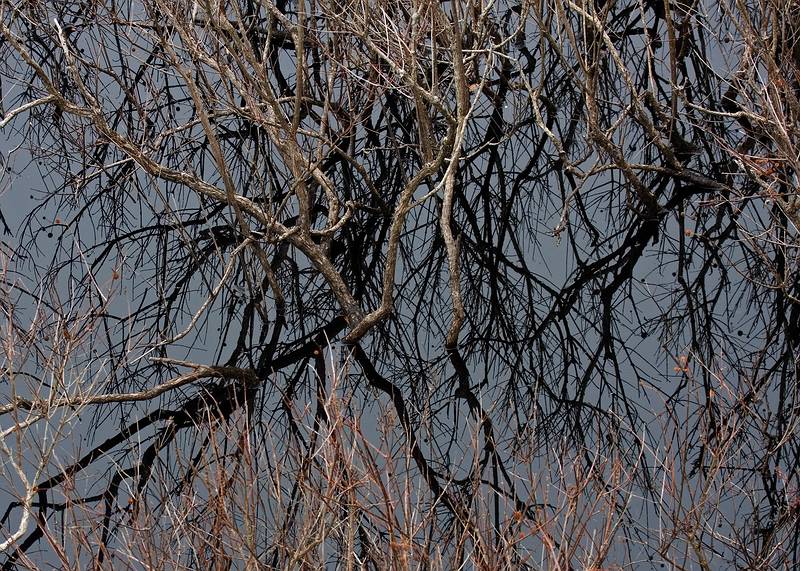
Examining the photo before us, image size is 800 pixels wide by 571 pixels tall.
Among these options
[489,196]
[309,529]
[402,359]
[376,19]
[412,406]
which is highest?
[489,196]

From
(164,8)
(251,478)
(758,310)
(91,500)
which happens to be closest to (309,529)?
(251,478)

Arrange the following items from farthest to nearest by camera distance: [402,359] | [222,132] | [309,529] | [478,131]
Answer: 1. [478,131]
2. [222,132]
3. [402,359]
4. [309,529]

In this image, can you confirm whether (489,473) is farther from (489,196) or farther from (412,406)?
(489,196)

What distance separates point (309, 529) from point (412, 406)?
227 cm

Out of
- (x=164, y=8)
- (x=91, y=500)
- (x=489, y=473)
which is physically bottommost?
(x=91, y=500)

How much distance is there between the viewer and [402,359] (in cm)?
592

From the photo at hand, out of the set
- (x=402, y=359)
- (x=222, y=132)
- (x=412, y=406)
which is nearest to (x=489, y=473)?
(x=412, y=406)

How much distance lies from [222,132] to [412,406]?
93.0 inches

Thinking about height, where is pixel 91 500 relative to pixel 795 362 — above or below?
below

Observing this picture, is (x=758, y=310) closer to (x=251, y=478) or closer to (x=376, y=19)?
(x=376, y=19)

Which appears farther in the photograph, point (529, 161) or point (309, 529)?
point (529, 161)

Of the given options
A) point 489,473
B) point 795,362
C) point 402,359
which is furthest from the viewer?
point 402,359

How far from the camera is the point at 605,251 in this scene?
272 inches

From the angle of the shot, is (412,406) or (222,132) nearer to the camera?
(412,406)
